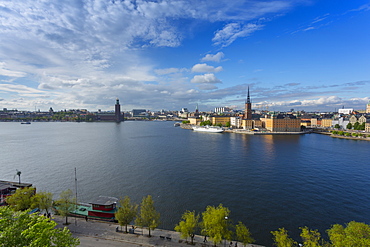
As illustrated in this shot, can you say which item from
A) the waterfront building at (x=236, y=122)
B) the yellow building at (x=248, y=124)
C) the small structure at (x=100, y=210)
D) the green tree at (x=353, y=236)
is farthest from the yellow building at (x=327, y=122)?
the small structure at (x=100, y=210)

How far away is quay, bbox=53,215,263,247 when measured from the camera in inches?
385

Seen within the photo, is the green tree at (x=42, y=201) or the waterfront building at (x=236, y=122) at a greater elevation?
the waterfront building at (x=236, y=122)

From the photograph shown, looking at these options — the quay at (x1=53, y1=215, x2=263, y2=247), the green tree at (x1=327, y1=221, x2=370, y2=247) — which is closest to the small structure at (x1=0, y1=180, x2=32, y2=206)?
the quay at (x1=53, y1=215, x2=263, y2=247)

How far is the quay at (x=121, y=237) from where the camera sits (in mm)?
9788

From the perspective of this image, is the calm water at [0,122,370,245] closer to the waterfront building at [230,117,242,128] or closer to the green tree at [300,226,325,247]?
the green tree at [300,226,325,247]

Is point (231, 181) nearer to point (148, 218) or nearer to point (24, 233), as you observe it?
point (148, 218)

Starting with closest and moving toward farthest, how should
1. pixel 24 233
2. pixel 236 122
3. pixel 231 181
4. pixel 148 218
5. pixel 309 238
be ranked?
pixel 24 233, pixel 309 238, pixel 148 218, pixel 231 181, pixel 236 122

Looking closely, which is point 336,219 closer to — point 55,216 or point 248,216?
point 248,216

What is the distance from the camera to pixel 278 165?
26.0 meters

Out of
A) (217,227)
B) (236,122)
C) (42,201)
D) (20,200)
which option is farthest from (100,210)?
(236,122)

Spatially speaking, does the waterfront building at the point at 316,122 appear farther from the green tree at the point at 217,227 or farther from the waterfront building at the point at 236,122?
the green tree at the point at 217,227

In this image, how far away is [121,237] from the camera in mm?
10336

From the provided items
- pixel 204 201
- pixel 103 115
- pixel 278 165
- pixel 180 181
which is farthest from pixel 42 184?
pixel 103 115

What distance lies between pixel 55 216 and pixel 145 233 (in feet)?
23.6
